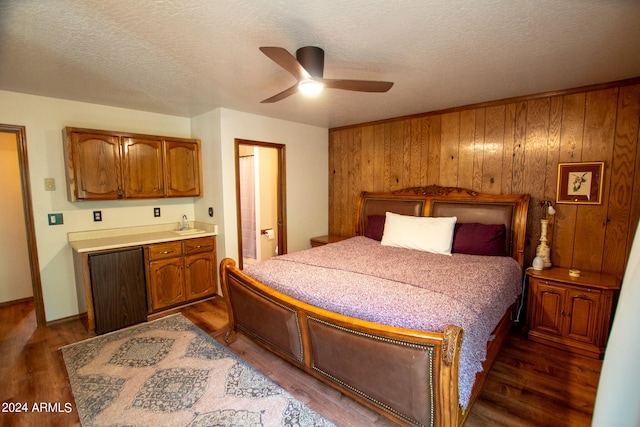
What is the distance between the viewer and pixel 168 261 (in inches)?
130

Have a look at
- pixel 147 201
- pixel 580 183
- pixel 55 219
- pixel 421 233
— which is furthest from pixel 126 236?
pixel 580 183

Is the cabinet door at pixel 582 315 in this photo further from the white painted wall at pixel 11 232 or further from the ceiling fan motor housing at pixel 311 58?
the white painted wall at pixel 11 232

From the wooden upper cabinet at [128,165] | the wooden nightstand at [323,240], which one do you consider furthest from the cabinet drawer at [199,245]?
the wooden nightstand at [323,240]

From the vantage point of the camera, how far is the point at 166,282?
329 cm

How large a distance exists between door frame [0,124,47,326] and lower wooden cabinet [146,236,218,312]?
1.02m

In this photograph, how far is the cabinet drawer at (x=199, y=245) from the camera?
3434mm

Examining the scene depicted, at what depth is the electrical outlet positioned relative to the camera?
118 inches

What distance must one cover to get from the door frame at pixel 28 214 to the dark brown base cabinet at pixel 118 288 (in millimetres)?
703

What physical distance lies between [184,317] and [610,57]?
14.2ft

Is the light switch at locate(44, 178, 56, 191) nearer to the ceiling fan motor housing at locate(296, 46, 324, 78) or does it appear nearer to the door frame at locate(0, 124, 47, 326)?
the door frame at locate(0, 124, 47, 326)

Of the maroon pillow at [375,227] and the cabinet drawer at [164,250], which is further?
the maroon pillow at [375,227]

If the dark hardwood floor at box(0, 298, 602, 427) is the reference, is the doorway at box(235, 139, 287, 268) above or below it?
above

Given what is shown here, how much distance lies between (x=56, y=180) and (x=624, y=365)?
4.21 m

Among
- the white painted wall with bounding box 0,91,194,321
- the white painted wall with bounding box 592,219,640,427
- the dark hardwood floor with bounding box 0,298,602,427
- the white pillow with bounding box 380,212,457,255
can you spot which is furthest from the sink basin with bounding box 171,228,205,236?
the white painted wall with bounding box 592,219,640,427
